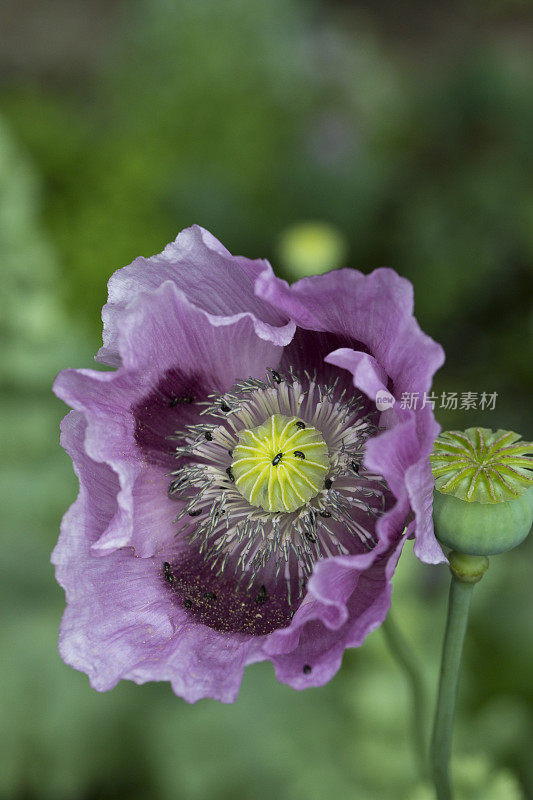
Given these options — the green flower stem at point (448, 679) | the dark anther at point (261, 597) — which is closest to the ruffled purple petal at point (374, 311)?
the green flower stem at point (448, 679)

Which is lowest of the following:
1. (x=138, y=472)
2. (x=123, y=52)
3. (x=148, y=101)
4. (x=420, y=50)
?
(x=138, y=472)

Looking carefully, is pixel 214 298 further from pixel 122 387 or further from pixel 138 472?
pixel 138 472

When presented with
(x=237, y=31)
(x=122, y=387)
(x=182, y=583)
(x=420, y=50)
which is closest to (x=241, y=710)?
(x=182, y=583)

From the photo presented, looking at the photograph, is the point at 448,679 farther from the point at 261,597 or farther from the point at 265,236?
the point at 265,236

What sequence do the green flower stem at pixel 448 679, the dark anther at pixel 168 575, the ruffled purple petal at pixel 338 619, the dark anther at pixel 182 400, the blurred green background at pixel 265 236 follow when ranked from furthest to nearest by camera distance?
the blurred green background at pixel 265 236, the dark anther at pixel 182 400, the dark anther at pixel 168 575, the green flower stem at pixel 448 679, the ruffled purple petal at pixel 338 619

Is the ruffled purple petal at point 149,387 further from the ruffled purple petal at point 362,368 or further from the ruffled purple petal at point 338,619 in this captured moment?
the ruffled purple petal at point 338,619

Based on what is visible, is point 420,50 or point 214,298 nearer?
point 214,298

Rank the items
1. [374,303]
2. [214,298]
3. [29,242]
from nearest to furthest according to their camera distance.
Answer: [374,303]
[214,298]
[29,242]
